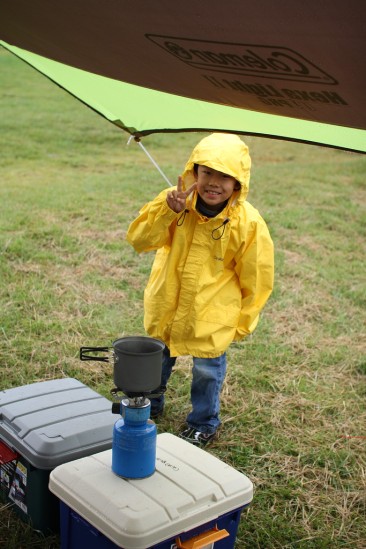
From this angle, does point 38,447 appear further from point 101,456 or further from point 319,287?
point 319,287

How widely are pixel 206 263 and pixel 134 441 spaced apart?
1.11 meters

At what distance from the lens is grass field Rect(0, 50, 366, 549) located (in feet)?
10.3

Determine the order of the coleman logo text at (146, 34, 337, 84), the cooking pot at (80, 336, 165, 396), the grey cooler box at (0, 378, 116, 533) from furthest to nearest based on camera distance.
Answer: the grey cooler box at (0, 378, 116, 533)
the cooking pot at (80, 336, 165, 396)
the coleman logo text at (146, 34, 337, 84)

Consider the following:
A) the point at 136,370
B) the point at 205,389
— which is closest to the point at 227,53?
the point at 136,370

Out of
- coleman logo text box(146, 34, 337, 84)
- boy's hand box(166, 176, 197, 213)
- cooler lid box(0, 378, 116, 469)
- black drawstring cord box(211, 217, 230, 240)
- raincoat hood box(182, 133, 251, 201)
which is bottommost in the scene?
cooler lid box(0, 378, 116, 469)

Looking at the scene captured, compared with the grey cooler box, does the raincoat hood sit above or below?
above

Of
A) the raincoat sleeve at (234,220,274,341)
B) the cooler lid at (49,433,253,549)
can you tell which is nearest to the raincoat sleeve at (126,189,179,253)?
the raincoat sleeve at (234,220,274,341)

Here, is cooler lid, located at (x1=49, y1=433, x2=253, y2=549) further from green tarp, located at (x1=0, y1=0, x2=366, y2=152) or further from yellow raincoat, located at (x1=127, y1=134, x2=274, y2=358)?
green tarp, located at (x1=0, y1=0, x2=366, y2=152)

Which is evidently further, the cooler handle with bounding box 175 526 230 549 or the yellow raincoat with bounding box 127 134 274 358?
the yellow raincoat with bounding box 127 134 274 358

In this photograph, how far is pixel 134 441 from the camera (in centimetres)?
232

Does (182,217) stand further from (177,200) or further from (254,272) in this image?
(254,272)

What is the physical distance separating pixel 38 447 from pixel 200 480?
0.59m

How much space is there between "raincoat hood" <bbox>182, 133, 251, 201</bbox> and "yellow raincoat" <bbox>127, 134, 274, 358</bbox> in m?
0.01

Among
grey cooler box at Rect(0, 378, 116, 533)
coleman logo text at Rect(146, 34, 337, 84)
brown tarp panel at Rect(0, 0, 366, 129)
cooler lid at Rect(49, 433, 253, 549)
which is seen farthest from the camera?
grey cooler box at Rect(0, 378, 116, 533)
